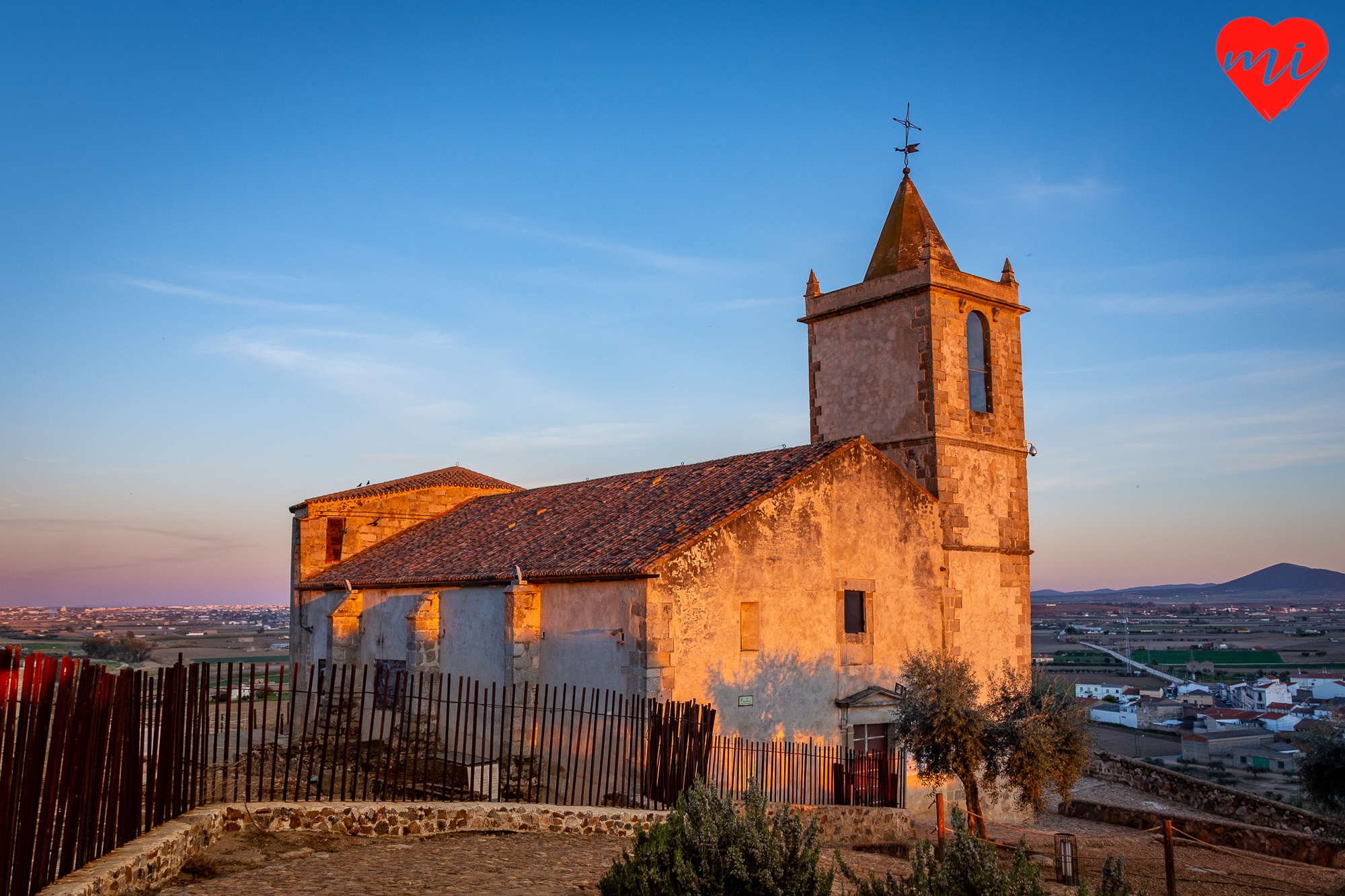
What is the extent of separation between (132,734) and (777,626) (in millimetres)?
11911

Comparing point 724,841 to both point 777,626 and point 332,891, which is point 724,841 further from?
point 777,626

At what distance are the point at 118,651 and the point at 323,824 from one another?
301ft

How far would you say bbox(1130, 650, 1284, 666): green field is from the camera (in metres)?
114

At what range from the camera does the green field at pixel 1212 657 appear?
373 ft

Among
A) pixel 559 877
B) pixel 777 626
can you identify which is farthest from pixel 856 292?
pixel 559 877

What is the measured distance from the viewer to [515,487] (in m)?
32.2

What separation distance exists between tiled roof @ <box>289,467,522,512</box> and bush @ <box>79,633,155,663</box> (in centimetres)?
5397

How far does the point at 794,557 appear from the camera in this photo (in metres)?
18.5

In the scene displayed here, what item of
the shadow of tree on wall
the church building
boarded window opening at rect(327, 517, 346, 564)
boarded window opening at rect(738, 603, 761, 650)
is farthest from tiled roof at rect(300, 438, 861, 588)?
the shadow of tree on wall

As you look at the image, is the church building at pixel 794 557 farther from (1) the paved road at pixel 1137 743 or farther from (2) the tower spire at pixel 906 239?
(1) the paved road at pixel 1137 743

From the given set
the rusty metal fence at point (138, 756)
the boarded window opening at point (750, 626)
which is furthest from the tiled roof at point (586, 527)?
the rusty metal fence at point (138, 756)

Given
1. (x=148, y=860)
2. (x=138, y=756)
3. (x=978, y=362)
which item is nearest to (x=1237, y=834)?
(x=978, y=362)

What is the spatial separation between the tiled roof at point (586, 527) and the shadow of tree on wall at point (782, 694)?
8.84ft

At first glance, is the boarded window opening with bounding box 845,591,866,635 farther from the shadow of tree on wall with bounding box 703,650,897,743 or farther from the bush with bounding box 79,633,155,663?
the bush with bounding box 79,633,155,663
